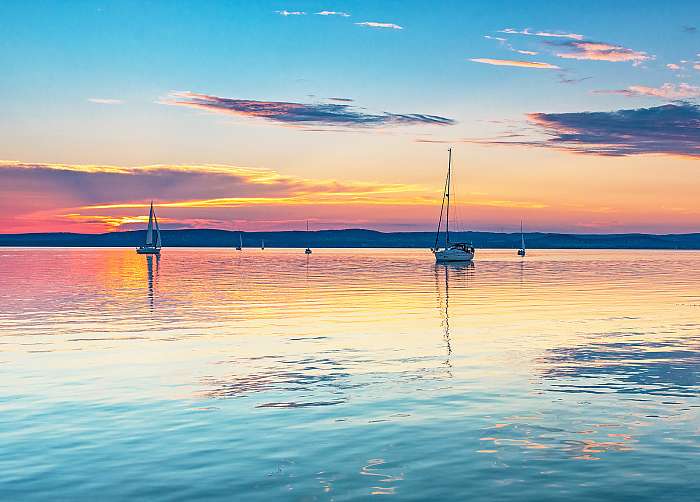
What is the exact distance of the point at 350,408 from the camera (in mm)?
21328

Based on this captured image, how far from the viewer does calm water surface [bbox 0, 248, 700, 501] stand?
14852mm

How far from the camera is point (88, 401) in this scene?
22.6 m

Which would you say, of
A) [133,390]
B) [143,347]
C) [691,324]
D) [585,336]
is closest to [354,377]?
[133,390]

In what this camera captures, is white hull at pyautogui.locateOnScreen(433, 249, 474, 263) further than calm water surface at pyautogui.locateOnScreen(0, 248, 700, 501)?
Yes

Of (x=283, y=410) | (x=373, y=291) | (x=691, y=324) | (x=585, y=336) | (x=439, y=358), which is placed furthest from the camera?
(x=373, y=291)

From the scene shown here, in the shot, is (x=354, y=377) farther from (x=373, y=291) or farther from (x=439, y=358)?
(x=373, y=291)

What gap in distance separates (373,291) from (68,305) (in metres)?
27.9

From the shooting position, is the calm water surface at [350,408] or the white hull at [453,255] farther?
the white hull at [453,255]

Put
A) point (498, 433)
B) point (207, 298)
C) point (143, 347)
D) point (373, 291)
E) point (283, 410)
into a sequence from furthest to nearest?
point (373, 291)
point (207, 298)
point (143, 347)
point (283, 410)
point (498, 433)

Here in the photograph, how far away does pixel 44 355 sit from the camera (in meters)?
31.6

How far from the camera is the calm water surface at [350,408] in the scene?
14852 mm

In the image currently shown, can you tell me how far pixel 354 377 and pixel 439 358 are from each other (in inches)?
213

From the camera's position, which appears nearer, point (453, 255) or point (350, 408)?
point (350, 408)

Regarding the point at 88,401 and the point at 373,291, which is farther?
the point at 373,291
